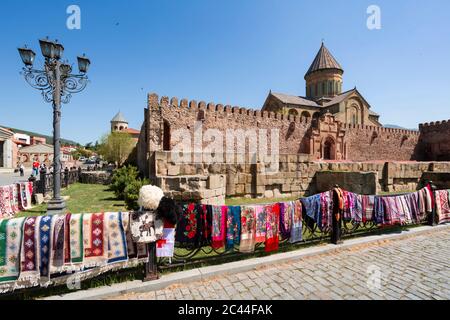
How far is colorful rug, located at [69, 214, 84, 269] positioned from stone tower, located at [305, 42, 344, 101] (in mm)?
41957

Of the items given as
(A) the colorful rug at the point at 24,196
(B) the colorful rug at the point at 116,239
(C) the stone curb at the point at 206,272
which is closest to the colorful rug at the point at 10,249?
(C) the stone curb at the point at 206,272

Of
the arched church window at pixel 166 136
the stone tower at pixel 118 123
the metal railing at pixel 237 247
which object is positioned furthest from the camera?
the stone tower at pixel 118 123

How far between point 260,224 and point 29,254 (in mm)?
3527

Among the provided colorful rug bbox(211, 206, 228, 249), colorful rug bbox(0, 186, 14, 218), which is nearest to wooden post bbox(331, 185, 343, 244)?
colorful rug bbox(211, 206, 228, 249)

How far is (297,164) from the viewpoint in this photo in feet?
34.2

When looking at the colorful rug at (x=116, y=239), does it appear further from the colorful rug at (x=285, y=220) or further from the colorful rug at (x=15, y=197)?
the colorful rug at (x=15, y=197)

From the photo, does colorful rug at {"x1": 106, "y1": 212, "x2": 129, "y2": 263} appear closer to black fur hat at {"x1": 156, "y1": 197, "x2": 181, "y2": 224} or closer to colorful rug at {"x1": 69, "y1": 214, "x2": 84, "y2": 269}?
colorful rug at {"x1": 69, "y1": 214, "x2": 84, "y2": 269}

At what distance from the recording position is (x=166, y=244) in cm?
330

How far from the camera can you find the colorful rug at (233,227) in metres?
3.85

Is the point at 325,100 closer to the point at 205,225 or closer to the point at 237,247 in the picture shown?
the point at 237,247

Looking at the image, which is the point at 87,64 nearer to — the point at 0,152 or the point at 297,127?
the point at 297,127

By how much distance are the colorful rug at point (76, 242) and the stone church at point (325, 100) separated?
2828cm

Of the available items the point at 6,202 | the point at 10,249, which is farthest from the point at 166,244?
the point at 6,202

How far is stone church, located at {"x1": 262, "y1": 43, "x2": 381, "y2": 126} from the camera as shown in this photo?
33.1 meters
